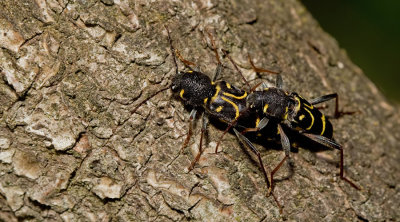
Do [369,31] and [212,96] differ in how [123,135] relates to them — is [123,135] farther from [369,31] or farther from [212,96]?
[369,31]

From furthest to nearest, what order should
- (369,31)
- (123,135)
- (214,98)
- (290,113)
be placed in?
(369,31) < (290,113) < (214,98) < (123,135)

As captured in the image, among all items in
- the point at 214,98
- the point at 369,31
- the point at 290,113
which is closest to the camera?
the point at 214,98

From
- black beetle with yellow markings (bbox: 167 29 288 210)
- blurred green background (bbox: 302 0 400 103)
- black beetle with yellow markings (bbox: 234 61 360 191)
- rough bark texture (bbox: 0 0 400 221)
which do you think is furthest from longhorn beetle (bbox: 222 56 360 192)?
blurred green background (bbox: 302 0 400 103)

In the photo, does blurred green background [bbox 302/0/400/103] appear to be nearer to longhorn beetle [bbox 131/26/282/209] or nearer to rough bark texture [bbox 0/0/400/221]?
rough bark texture [bbox 0/0/400/221]

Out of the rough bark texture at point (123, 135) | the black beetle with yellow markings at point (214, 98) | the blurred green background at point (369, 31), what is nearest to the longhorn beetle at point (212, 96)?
the black beetle with yellow markings at point (214, 98)

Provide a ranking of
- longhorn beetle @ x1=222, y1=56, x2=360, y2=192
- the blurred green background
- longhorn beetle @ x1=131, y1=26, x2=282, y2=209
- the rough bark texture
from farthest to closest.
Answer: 1. the blurred green background
2. longhorn beetle @ x1=222, y1=56, x2=360, y2=192
3. longhorn beetle @ x1=131, y1=26, x2=282, y2=209
4. the rough bark texture

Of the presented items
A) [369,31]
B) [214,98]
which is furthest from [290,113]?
[369,31]
